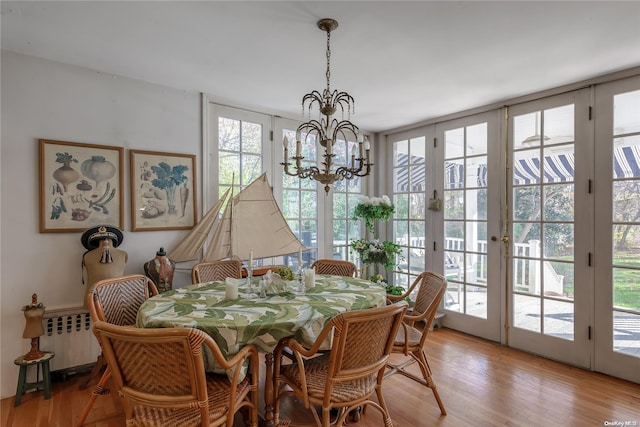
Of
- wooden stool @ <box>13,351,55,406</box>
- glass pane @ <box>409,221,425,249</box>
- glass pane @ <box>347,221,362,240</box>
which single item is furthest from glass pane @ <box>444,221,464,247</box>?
wooden stool @ <box>13,351,55,406</box>

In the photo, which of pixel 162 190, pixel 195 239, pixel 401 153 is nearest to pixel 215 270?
pixel 195 239

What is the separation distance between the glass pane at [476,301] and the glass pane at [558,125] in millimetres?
1583

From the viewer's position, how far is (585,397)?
2.33m

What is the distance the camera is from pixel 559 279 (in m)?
2.94

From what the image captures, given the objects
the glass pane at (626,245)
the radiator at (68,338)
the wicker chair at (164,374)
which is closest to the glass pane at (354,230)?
the glass pane at (626,245)

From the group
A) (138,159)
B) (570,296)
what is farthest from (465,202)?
(138,159)

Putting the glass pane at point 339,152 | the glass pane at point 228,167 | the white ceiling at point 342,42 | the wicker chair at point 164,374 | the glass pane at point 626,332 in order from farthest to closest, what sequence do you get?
the glass pane at point 339,152 < the glass pane at point 228,167 < the glass pane at point 626,332 < the white ceiling at point 342,42 < the wicker chair at point 164,374

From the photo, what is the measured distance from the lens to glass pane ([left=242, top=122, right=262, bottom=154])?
3371 mm

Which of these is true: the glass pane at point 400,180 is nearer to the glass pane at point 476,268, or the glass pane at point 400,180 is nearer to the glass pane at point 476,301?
the glass pane at point 476,268

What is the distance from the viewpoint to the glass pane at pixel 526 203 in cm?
308

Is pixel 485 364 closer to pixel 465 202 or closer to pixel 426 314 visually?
pixel 426 314

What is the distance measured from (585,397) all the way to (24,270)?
4.04 metres

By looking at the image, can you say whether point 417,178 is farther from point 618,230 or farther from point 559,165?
point 618,230

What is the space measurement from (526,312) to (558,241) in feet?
2.42
